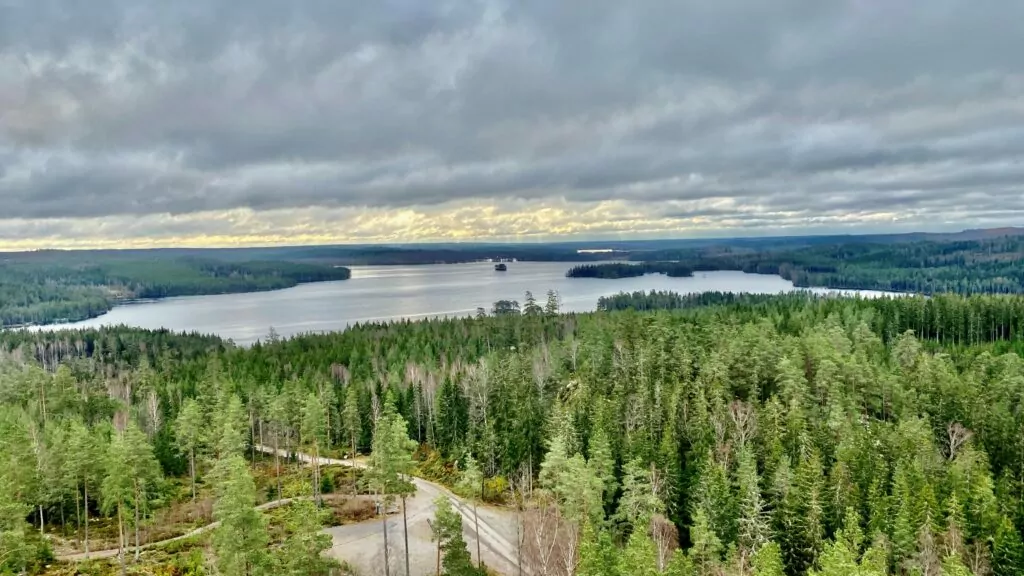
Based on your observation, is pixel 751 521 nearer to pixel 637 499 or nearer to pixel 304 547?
pixel 637 499

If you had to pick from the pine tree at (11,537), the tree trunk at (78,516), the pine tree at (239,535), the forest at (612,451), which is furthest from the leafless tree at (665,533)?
the tree trunk at (78,516)

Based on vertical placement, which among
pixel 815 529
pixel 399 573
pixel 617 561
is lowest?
pixel 399 573

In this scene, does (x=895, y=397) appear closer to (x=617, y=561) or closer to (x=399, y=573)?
(x=617, y=561)

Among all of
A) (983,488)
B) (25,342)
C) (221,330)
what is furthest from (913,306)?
(25,342)

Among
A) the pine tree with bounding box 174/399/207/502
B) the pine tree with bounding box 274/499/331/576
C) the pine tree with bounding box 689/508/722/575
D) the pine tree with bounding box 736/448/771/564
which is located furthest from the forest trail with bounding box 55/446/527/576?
the pine tree with bounding box 736/448/771/564

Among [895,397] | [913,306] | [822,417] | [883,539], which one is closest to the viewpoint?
[883,539]
